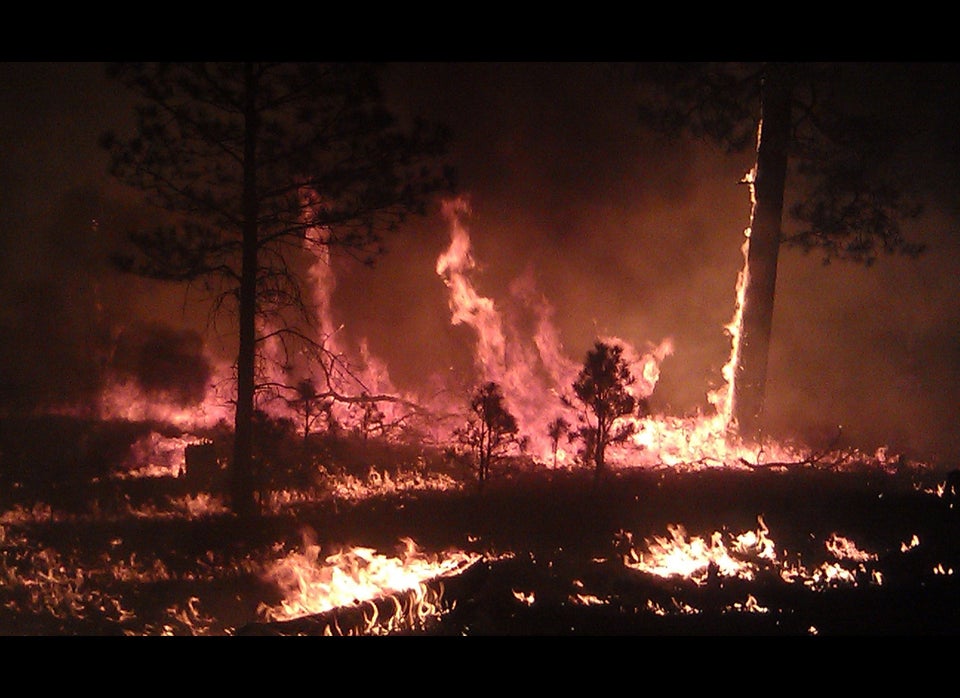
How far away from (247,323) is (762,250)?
8.52m

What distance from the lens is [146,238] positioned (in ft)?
29.3

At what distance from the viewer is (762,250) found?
12930 mm

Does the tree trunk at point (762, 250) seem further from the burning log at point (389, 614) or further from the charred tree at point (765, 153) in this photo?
the burning log at point (389, 614)

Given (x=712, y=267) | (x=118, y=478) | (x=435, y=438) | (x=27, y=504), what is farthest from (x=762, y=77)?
(x=27, y=504)

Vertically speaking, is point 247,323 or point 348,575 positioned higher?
point 247,323

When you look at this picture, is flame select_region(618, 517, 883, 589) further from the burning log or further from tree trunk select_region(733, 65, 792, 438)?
tree trunk select_region(733, 65, 792, 438)

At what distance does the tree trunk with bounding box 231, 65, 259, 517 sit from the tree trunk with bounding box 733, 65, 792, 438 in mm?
8164

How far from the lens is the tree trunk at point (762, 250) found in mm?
12406

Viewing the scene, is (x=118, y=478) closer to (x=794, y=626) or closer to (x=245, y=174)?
(x=245, y=174)

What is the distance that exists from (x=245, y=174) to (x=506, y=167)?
7.85 metres

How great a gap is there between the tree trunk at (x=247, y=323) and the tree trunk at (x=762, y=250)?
8.16m

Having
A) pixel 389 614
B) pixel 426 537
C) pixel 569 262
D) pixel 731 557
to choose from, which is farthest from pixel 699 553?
pixel 569 262

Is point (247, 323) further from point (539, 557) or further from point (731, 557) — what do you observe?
point (731, 557)

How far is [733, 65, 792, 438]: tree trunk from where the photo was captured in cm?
1241
